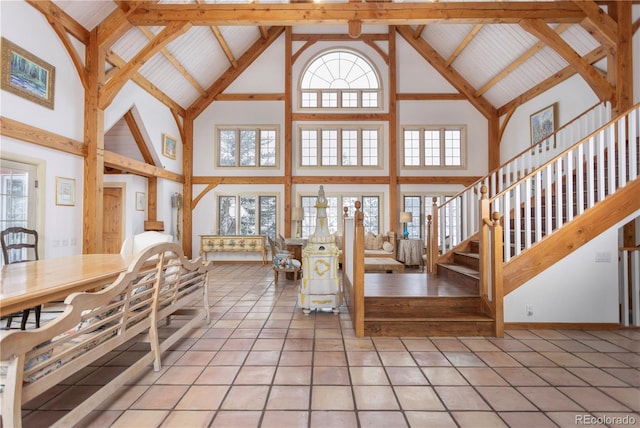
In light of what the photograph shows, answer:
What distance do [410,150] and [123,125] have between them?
7929mm

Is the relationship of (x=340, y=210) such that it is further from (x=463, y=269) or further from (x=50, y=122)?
(x=50, y=122)

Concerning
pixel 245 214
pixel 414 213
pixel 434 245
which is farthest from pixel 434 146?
pixel 245 214

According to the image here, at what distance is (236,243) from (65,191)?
480 centimetres

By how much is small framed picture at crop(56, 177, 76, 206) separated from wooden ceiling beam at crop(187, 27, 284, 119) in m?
5.30

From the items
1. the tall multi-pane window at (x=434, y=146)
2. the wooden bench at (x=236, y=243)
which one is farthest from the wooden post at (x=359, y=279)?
the tall multi-pane window at (x=434, y=146)

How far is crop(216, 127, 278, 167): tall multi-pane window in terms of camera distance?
10227 millimetres

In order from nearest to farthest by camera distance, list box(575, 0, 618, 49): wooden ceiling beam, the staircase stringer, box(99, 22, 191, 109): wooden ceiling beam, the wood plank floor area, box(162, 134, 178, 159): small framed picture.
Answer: the staircase stringer
the wood plank floor area
box(575, 0, 618, 49): wooden ceiling beam
box(99, 22, 191, 109): wooden ceiling beam
box(162, 134, 178, 159): small framed picture

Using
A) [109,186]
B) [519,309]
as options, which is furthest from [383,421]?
[109,186]

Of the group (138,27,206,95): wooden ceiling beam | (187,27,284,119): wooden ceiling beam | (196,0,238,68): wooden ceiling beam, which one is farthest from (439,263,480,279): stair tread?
(187,27,284,119): wooden ceiling beam

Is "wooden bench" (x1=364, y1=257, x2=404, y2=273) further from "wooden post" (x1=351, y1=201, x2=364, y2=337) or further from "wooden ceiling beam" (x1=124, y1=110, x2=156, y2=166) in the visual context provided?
"wooden ceiling beam" (x1=124, y1=110, x2=156, y2=166)

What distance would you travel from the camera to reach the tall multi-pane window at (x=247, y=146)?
10.2 metres

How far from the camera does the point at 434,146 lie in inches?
403

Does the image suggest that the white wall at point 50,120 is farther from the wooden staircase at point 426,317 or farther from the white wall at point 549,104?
the white wall at point 549,104

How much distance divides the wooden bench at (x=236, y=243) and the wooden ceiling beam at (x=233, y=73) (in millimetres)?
3846
